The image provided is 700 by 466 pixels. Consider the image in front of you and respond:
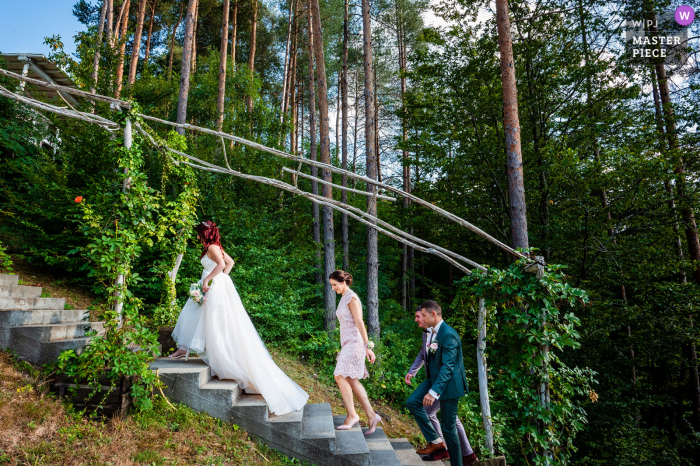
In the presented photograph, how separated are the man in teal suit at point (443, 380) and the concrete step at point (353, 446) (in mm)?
653

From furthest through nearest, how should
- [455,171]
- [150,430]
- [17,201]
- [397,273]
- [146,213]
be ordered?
[397,273]
[455,171]
[17,201]
[146,213]
[150,430]

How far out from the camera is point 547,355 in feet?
12.6

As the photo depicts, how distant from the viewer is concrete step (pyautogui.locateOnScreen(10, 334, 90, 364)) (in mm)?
4258

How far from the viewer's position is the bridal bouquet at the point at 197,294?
14.7 feet

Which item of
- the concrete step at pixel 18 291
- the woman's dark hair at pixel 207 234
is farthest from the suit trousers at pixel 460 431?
the concrete step at pixel 18 291

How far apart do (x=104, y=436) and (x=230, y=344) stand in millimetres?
1357

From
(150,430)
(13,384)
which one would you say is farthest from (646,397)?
(13,384)

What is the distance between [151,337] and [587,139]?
30.2 ft

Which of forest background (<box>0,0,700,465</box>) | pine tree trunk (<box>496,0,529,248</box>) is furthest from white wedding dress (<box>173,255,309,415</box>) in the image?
pine tree trunk (<box>496,0,529,248</box>)

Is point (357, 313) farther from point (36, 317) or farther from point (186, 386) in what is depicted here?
point (36, 317)

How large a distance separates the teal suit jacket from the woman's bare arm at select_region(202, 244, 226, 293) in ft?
8.50

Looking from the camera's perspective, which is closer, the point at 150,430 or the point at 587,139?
the point at 150,430

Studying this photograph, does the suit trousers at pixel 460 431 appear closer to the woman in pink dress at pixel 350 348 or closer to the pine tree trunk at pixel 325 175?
the woman in pink dress at pixel 350 348

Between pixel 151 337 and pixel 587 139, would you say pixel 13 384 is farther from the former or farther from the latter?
pixel 587 139
